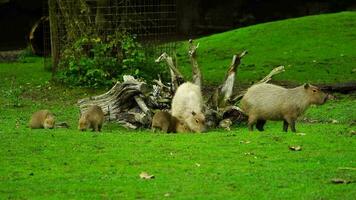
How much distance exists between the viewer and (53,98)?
15.9 meters

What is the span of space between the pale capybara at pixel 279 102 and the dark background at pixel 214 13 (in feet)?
44.9

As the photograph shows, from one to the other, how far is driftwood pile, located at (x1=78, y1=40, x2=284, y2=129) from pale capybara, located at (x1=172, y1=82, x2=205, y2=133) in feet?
1.47

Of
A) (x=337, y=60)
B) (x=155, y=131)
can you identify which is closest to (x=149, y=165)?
(x=155, y=131)

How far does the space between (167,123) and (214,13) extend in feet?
50.1

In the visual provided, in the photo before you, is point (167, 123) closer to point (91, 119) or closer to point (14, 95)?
point (91, 119)

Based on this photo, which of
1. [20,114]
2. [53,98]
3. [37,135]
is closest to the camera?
[37,135]

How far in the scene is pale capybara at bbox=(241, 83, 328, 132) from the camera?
11.2 meters

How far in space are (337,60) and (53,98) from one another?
21.3 ft

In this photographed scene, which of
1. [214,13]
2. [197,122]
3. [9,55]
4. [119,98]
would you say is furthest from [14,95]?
[214,13]

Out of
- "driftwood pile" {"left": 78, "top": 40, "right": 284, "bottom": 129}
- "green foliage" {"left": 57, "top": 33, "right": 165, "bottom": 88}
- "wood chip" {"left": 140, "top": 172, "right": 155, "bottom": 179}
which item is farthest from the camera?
"green foliage" {"left": 57, "top": 33, "right": 165, "bottom": 88}

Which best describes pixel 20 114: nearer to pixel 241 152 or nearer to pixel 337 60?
pixel 241 152

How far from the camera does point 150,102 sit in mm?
13109

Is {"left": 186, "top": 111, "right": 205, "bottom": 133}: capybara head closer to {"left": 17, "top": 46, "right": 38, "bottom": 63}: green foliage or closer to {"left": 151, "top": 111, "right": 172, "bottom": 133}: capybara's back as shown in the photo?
{"left": 151, "top": 111, "right": 172, "bottom": 133}: capybara's back

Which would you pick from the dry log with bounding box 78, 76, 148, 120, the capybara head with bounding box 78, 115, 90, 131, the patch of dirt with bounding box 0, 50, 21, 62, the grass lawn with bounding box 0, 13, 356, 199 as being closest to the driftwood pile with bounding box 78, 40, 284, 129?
the dry log with bounding box 78, 76, 148, 120
